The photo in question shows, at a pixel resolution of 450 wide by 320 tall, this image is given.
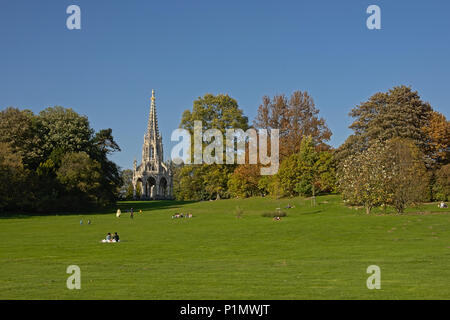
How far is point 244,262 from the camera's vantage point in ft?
62.5

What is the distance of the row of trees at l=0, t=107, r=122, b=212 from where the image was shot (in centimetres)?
5878

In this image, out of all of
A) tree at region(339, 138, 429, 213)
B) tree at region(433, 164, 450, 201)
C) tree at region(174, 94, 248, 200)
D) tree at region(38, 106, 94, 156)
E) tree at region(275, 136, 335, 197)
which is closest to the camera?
tree at region(339, 138, 429, 213)

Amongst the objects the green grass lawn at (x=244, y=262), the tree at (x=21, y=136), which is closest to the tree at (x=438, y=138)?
the green grass lawn at (x=244, y=262)

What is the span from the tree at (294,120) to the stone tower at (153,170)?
167 feet

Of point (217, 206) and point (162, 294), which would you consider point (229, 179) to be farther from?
point (162, 294)

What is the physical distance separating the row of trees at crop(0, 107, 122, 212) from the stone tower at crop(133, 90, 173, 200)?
132 ft

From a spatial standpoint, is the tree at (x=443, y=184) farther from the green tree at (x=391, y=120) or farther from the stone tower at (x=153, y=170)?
the stone tower at (x=153, y=170)

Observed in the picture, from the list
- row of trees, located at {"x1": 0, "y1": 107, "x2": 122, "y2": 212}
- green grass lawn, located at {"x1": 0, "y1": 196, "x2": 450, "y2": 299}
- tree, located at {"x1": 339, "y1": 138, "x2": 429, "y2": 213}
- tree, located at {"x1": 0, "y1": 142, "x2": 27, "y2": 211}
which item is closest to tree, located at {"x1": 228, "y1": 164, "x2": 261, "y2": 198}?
row of trees, located at {"x1": 0, "y1": 107, "x2": 122, "y2": 212}

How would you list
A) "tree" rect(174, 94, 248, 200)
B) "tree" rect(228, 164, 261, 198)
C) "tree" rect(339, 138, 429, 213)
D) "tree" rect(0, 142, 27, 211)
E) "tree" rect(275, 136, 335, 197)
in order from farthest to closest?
1. "tree" rect(174, 94, 248, 200)
2. "tree" rect(228, 164, 261, 198)
3. "tree" rect(275, 136, 335, 197)
4. "tree" rect(0, 142, 27, 211)
5. "tree" rect(339, 138, 429, 213)

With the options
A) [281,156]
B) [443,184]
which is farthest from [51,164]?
[443,184]

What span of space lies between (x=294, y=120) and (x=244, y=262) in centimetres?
5832

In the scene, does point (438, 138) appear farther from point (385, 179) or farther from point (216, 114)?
point (216, 114)

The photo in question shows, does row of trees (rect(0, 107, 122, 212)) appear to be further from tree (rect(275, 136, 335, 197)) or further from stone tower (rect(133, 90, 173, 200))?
stone tower (rect(133, 90, 173, 200))

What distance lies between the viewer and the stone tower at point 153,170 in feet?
400
